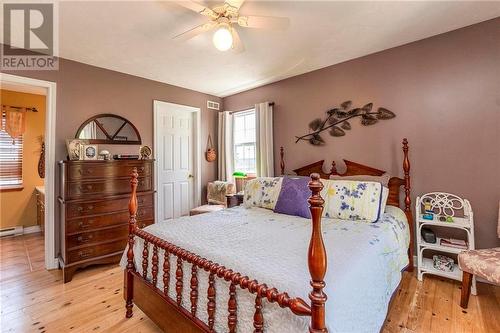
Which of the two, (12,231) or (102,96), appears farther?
(12,231)

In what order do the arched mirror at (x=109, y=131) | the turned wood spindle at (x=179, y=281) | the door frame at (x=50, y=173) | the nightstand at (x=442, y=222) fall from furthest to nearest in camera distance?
1. the arched mirror at (x=109, y=131)
2. the door frame at (x=50, y=173)
3. the nightstand at (x=442, y=222)
4. the turned wood spindle at (x=179, y=281)

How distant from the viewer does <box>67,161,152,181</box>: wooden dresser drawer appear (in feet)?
8.66

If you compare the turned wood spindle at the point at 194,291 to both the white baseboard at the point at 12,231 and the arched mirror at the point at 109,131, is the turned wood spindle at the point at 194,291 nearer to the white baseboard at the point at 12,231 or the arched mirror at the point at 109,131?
the arched mirror at the point at 109,131

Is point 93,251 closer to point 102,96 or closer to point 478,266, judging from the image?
point 102,96

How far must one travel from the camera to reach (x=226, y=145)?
4379 mm

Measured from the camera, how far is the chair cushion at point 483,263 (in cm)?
173

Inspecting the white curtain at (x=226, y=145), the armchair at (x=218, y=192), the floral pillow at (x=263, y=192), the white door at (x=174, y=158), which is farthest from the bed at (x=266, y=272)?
the white curtain at (x=226, y=145)

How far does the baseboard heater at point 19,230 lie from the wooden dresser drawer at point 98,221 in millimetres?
2543

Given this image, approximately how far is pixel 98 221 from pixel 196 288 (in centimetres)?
202

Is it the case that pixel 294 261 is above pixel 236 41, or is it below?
below

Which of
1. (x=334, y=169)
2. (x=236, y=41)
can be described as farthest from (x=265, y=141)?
(x=236, y=41)

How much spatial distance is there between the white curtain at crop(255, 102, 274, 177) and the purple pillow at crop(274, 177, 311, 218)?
4.02 ft

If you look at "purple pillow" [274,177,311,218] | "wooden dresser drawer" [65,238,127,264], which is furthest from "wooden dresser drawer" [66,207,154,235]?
"purple pillow" [274,177,311,218]

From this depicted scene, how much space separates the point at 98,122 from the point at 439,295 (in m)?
4.32
